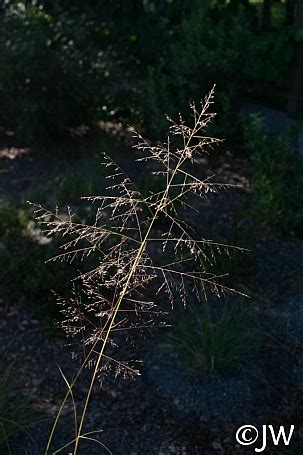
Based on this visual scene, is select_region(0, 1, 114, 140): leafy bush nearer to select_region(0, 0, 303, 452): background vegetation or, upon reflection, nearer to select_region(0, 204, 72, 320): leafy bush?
select_region(0, 0, 303, 452): background vegetation

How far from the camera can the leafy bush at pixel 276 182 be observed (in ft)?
17.0

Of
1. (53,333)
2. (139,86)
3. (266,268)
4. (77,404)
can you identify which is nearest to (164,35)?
(139,86)

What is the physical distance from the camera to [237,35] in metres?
6.42

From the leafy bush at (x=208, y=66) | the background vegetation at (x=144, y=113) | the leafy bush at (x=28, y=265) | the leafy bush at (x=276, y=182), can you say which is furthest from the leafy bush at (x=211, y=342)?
the leafy bush at (x=208, y=66)

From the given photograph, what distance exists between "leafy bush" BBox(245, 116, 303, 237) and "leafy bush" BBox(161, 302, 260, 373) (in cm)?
129

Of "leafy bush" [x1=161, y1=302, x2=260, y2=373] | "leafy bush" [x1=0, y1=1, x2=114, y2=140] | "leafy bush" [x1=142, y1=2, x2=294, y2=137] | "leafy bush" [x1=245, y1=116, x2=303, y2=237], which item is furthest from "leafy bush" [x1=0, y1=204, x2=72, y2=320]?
"leafy bush" [x1=142, y1=2, x2=294, y2=137]

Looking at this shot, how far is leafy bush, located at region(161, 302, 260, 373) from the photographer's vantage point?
3748mm

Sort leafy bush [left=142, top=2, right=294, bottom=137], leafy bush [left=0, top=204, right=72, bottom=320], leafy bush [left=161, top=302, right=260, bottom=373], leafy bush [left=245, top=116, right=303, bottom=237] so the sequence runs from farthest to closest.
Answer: leafy bush [left=142, top=2, right=294, bottom=137] < leafy bush [left=245, top=116, right=303, bottom=237] < leafy bush [left=0, top=204, right=72, bottom=320] < leafy bush [left=161, top=302, right=260, bottom=373]

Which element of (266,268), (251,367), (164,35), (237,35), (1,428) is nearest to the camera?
(1,428)

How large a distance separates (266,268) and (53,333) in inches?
52.3

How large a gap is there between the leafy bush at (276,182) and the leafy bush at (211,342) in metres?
1.29

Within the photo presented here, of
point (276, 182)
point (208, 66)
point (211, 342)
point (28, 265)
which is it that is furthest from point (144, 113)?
point (211, 342)

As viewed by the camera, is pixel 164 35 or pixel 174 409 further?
pixel 164 35

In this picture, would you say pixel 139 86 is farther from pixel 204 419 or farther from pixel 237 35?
pixel 204 419
